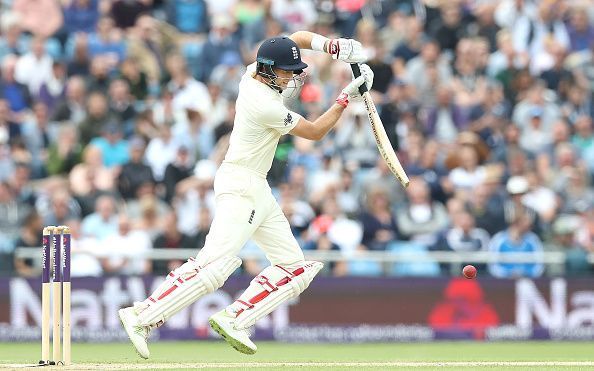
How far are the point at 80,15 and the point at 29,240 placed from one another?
14.5 ft

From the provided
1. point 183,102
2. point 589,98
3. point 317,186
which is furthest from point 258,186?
point 589,98

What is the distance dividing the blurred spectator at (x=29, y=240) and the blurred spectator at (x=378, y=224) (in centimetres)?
356

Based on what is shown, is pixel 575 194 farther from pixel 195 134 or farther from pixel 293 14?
pixel 293 14

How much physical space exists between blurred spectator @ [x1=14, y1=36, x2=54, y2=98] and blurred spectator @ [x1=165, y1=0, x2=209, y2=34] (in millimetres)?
1928

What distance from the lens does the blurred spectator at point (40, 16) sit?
60.8 feet

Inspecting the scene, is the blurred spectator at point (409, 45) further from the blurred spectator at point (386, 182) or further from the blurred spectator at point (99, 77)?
the blurred spectator at point (99, 77)

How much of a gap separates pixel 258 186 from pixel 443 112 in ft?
24.6

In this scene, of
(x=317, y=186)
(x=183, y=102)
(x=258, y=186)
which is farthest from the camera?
(x=183, y=102)

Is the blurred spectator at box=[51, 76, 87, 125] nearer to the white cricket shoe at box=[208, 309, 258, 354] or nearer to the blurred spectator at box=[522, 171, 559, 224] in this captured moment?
the blurred spectator at box=[522, 171, 559, 224]

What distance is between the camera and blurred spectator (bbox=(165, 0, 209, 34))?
19.0m

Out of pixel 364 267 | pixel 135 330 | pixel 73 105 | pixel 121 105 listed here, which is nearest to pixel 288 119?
pixel 135 330

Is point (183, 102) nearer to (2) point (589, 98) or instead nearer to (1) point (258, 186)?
(2) point (589, 98)

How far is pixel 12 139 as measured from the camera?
1695 centimetres

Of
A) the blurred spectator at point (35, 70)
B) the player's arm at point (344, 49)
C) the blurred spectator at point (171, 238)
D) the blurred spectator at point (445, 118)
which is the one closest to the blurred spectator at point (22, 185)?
the blurred spectator at point (171, 238)
